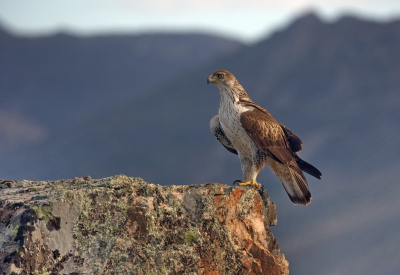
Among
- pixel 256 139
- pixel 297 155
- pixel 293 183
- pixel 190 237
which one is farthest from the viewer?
pixel 297 155

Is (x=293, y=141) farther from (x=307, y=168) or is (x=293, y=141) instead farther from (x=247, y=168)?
(x=247, y=168)

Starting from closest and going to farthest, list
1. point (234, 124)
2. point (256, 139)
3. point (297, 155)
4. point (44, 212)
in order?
point (44, 212) < point (256, 139) < point (234, 124) < point (297, 155)

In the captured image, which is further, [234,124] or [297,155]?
[297,155]

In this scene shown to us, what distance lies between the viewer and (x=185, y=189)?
571 cm

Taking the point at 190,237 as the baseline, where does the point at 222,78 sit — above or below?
above

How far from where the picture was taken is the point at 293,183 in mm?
8570

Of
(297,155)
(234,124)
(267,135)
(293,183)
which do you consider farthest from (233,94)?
(293,183)

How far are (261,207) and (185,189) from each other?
124 centimetres

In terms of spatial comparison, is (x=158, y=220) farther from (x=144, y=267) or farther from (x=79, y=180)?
(x=79, y=180)

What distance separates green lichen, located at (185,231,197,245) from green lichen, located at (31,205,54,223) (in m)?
1.53

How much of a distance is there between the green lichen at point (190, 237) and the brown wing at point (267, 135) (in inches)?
133

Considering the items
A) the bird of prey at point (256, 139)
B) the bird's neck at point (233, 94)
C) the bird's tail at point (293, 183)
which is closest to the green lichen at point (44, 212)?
the bird of prey at point (256, 139)

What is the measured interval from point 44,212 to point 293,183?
5325mm

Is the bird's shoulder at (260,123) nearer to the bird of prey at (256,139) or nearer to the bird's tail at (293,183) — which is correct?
the bird of prey at (256,139)
